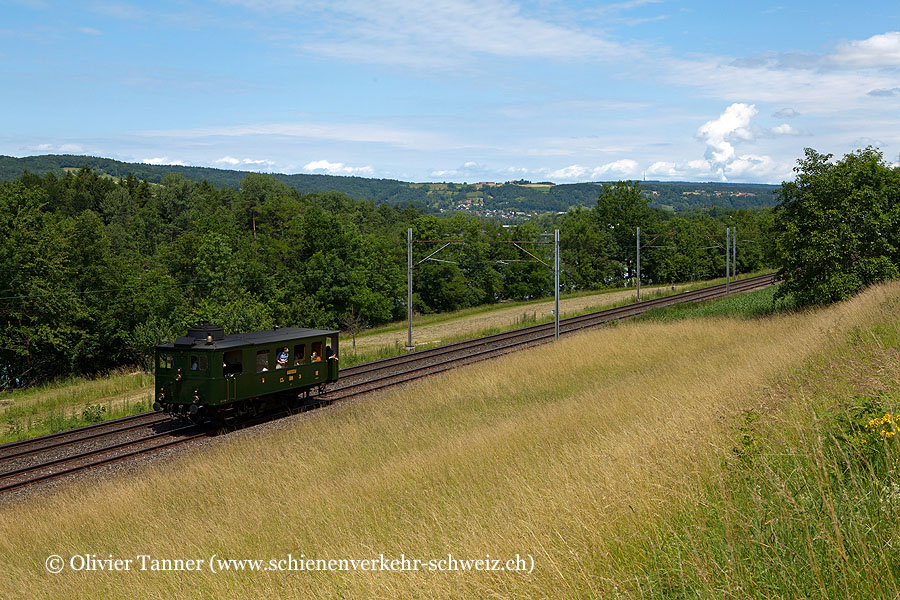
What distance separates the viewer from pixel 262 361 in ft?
63.5

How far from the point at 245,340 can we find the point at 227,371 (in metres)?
1.17

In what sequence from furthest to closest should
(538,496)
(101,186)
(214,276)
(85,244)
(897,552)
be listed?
(101,186)
(214,276)
(85,244)
(538,496)
(897,552)

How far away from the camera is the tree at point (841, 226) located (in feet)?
87.4

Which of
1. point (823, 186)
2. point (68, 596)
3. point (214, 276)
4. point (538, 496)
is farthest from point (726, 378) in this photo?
point (214, 276)

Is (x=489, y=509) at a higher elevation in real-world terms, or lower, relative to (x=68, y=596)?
higher

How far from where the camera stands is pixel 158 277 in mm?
51438

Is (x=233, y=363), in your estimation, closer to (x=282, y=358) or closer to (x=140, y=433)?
(x=282, y=358)

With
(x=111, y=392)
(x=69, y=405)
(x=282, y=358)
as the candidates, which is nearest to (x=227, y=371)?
(x=282, y=358)

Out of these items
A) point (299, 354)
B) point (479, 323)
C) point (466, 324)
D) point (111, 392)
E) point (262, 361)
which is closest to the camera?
point (262, 361)

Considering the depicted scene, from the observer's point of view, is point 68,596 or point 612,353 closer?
point 68,596

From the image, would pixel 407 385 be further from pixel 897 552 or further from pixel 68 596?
pixel 897 552

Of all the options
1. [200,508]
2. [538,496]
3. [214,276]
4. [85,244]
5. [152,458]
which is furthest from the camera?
[214,276]

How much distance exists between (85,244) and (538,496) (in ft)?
169

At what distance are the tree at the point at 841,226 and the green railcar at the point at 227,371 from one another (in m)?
21.5
